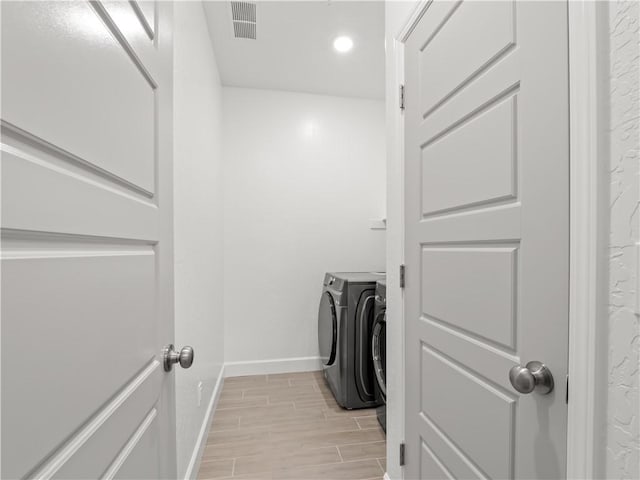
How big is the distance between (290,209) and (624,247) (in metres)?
2.74

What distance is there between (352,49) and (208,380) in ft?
8.80

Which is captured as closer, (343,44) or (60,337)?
(60,337)

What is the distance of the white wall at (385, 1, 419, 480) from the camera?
1.39 m

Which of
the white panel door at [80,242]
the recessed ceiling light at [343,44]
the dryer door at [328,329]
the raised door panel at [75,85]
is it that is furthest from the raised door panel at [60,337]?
the recessed ceiling light at [343,44]

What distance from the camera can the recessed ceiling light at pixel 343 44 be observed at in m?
2.31

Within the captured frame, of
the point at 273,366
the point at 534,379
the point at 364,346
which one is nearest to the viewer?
the point at 534,379

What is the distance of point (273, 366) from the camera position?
9.92 feet

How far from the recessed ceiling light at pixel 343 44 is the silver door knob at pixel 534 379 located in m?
2.42

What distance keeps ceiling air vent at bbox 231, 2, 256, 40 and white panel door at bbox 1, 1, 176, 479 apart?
1516mm

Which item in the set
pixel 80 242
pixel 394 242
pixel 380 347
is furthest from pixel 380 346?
A: pixel 80 242

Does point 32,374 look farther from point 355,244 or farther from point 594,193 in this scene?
point 355,244

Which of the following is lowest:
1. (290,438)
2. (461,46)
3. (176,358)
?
(290,438)

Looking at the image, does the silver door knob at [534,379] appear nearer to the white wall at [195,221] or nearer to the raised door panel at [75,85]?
the raised door panel at [75,85]

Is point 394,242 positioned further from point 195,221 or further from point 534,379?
point 195,221
